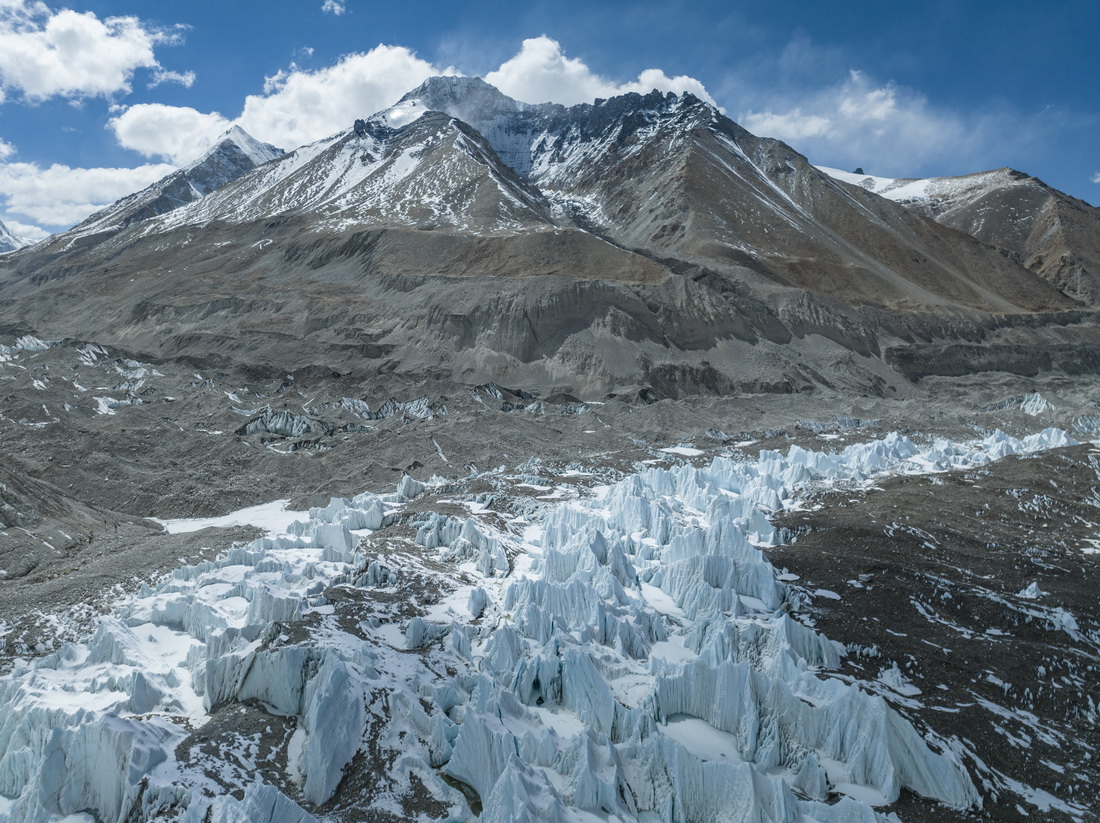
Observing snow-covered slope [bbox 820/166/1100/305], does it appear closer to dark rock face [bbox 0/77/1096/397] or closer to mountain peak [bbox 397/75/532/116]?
dark rock face [bbox 0/77/1096/397]

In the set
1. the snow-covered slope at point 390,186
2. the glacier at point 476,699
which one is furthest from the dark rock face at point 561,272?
the glacier at point 476,699

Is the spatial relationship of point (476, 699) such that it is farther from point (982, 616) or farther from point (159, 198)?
point (159, 198)

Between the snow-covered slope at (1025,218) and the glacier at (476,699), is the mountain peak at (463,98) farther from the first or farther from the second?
the glacier at (476,699)

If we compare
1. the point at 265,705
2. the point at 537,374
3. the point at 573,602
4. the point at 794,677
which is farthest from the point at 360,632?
the point at 537,374

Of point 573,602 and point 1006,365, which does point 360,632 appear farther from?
point 1006,365

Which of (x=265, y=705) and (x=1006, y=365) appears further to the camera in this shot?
(x=1006, y=365)

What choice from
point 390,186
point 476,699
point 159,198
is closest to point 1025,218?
point 390,186
